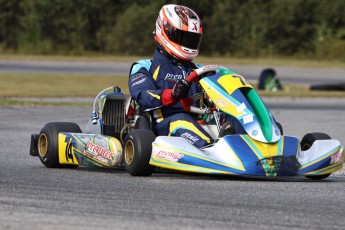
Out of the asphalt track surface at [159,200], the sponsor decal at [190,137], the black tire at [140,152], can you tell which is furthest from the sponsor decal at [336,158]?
the black tire at [140,152]

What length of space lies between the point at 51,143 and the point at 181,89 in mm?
1425

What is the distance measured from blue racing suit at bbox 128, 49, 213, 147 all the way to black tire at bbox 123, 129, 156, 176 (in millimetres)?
337

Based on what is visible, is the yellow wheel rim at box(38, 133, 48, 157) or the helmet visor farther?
the yellow wheel rim at box(38, 133, 48, 157)

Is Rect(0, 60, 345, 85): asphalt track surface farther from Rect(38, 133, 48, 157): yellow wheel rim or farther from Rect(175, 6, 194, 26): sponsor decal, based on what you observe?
Rect(38, 133, 48, 157): yellow wheel rim

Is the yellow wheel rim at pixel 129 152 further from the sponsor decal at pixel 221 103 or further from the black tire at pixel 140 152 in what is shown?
the sponsor decal at pixel 221 103

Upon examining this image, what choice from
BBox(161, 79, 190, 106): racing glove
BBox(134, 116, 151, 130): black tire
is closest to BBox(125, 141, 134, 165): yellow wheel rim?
BBox(134, 116, 151, 130): black tire

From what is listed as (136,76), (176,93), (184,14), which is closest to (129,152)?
(176,93)

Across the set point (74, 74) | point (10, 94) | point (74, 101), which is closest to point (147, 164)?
point (74, 101)

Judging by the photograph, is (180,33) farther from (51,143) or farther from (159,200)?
(159,200)

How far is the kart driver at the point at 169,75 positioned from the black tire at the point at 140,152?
0.37 m

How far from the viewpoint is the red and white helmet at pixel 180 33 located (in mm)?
8688

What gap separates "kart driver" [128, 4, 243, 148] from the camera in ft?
26.4

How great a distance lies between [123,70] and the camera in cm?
3241

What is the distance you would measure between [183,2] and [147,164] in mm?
32137
